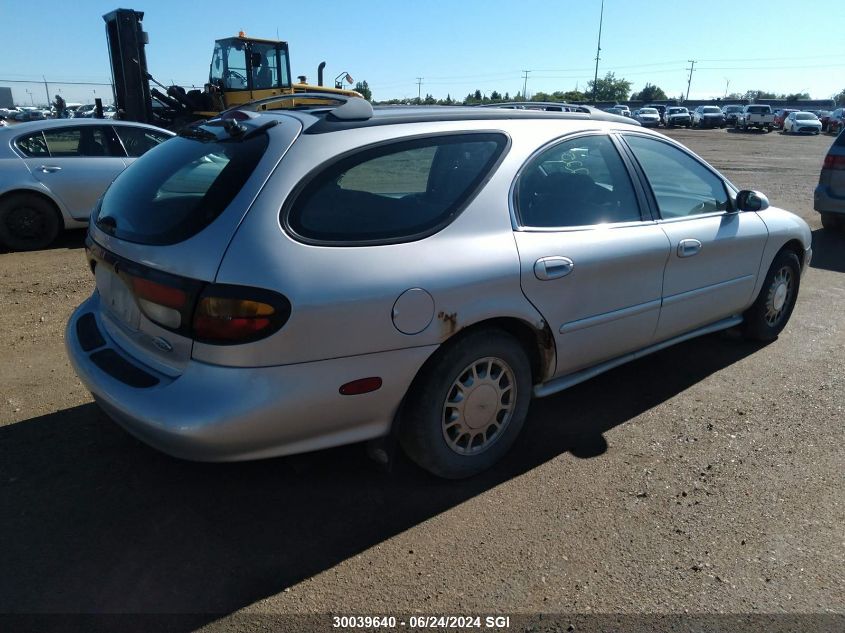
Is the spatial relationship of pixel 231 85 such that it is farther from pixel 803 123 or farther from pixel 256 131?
pixel 803 123

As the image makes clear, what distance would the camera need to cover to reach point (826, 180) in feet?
29.9

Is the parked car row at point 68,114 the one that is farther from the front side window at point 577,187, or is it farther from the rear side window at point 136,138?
the front side window at point 577,187

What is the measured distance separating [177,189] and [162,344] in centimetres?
70

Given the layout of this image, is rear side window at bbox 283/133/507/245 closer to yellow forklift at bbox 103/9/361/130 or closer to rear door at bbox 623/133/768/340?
rear door at bbox 623/133/768/340

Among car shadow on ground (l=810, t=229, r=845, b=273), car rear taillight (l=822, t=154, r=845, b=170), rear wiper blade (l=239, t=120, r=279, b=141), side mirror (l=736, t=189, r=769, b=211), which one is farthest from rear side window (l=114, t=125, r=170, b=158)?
car rear taillight (l=822, t=154, r=845, b=170)

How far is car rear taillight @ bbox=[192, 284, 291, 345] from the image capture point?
234 centimetres

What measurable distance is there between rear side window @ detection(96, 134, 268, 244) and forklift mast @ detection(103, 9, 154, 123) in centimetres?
1065

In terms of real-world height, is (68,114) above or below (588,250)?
below

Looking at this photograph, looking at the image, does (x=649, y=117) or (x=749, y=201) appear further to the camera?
(x=649, y=117)

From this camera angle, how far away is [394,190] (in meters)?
2.97

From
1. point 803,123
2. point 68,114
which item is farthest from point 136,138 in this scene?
point 803,123

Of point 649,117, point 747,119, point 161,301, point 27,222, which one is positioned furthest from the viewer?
point 649,117

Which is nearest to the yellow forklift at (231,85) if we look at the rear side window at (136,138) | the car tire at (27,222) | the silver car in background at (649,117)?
the rear side window at (136,138)

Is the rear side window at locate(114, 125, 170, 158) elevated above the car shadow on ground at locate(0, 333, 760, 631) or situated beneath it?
elevated above
